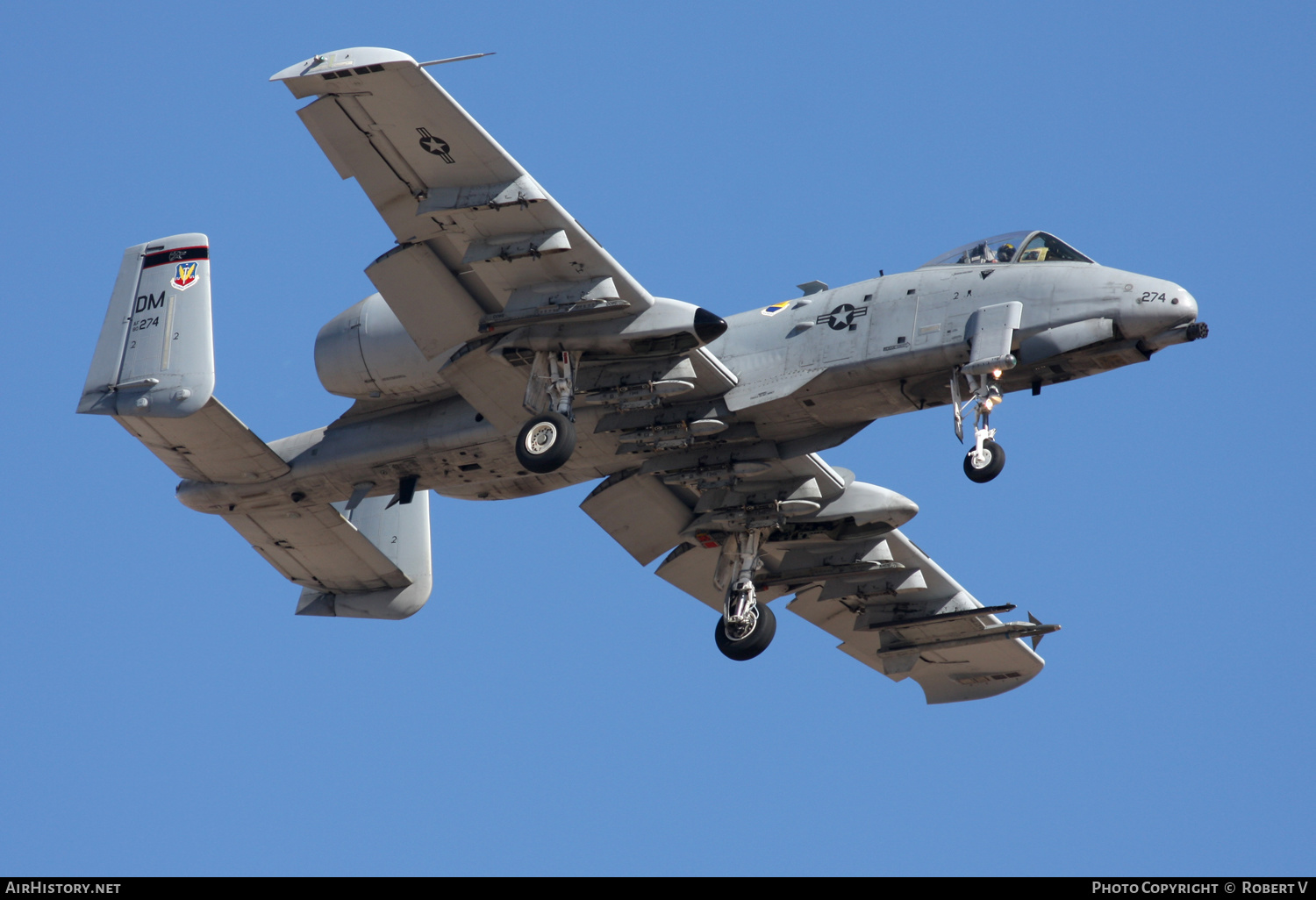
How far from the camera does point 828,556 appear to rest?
28.7m

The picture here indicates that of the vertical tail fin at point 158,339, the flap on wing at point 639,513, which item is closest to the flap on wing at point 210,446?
the vertical tail fin at point 158,339

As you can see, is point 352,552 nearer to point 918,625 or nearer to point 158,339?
point 158,339

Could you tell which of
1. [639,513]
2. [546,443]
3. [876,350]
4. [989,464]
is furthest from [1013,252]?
[639,513]

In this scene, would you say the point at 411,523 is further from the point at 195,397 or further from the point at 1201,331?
the point at 1201,331

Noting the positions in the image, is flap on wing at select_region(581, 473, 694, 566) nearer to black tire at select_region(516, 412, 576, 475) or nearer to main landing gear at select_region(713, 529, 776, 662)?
main landing gear at select_region(713, 529, 776, 662)

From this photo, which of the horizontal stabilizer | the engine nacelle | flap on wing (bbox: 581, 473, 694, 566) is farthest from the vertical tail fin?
flap on wing (bbox: 581, 473, 694, 566)

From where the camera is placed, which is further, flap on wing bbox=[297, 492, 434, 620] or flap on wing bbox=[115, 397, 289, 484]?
flap on wing bbox=[297, 492, 434, 620]

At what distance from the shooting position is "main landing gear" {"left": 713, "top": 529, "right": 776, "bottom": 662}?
85.5 feet

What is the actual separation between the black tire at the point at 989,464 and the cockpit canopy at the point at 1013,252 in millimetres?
2759

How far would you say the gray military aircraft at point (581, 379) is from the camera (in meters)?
22.4

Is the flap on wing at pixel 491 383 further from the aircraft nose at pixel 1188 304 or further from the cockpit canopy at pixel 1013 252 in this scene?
the aircraft nose at pixel 1188 304

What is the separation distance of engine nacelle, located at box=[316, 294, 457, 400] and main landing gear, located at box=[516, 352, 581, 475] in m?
2.09

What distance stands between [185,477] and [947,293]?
44.0ft

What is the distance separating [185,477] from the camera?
27.8 meters
